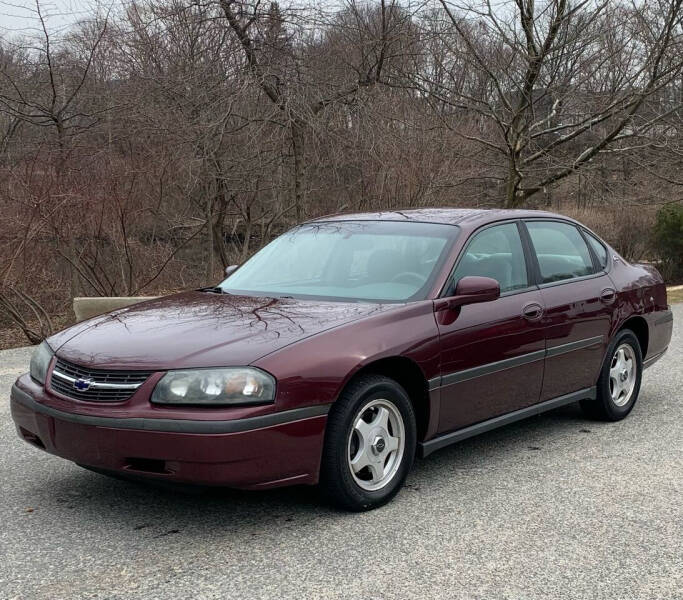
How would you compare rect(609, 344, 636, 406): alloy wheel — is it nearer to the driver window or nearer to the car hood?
the driver window

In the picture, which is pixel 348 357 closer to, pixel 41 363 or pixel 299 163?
pixel 41 363

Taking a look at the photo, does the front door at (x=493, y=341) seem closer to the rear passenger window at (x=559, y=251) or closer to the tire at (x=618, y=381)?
the rear passenger window at (x=559, y=251)

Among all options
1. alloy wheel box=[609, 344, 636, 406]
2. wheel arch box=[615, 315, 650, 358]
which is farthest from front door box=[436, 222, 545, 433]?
wheel arch box=[615, 315, 650, 358]

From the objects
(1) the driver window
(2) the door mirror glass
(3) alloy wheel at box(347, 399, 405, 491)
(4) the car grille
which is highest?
(1) the driver window

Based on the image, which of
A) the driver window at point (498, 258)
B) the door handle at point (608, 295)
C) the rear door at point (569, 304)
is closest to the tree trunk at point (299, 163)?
the rear door at point (569, 304)

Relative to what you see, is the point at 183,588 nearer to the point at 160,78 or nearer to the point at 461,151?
the point at 160,78

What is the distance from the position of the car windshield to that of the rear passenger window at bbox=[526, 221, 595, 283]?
795 mm

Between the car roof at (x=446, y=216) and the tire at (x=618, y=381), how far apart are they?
113 centimetres

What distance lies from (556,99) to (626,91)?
1242 millimetres

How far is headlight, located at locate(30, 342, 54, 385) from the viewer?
4.19 meters

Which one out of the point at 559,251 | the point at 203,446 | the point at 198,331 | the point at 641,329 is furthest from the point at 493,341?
the point at 641,329

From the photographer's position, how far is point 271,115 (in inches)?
527

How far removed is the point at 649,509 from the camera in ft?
13.6

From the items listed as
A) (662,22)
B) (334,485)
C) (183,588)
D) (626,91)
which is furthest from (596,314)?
(662,22)
